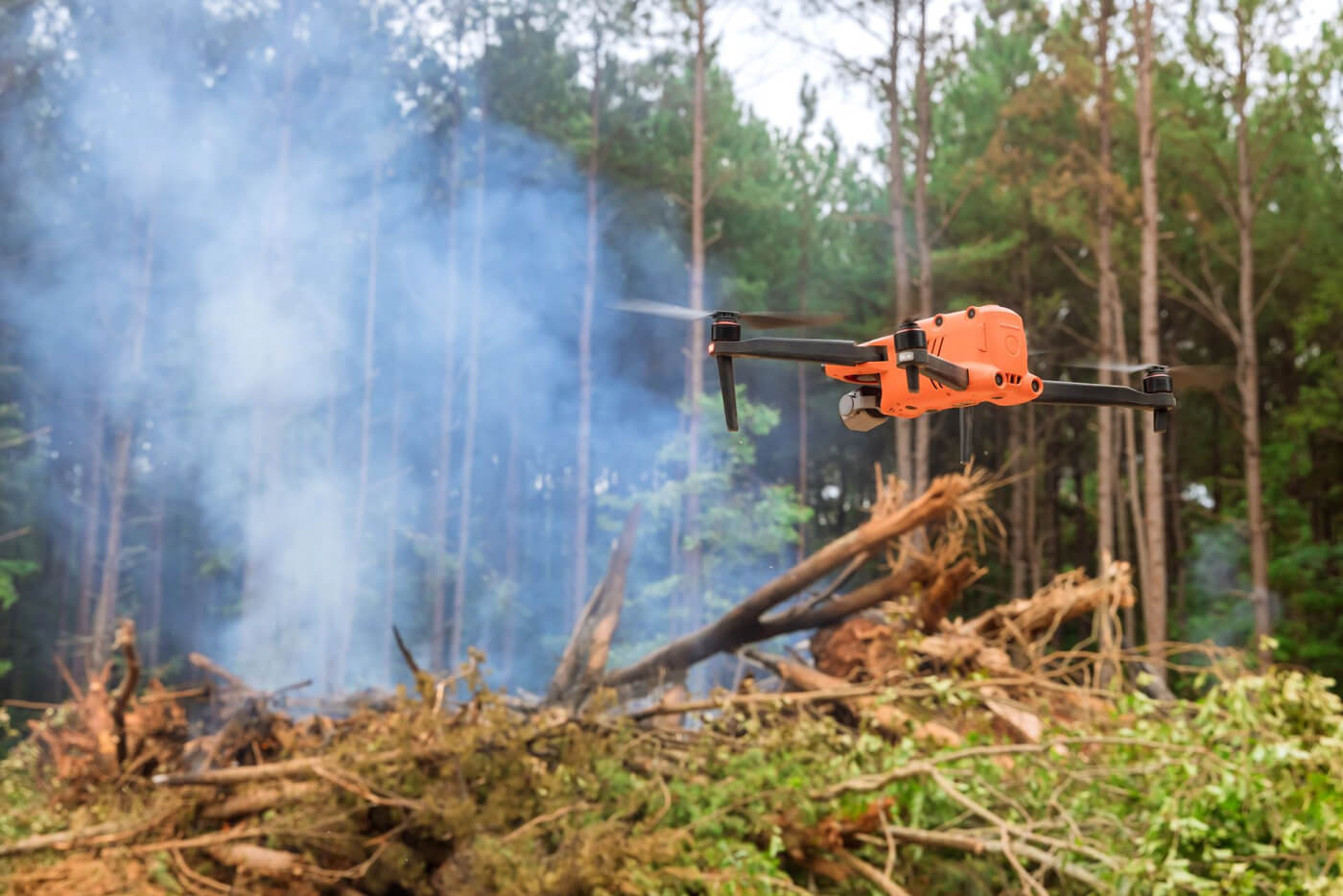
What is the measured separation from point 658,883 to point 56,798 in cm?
359

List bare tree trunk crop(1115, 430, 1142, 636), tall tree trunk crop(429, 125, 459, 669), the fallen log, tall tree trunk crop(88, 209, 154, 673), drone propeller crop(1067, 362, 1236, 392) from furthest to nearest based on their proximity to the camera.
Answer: tall tree trunk crop(429, 125, 459, 669) → bare tree trunk crop(1115, 430, 1142, 636) → tall tree trunk crop(88, 209, 154, 673) → the fallen log → drone propeller crop(1067, 362, 1236, 392)

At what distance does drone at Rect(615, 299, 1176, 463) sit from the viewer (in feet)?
2.93

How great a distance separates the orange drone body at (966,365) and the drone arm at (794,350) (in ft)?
0.13

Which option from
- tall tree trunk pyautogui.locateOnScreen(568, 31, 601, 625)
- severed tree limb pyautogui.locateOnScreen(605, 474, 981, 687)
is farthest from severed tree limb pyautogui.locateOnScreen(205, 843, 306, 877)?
tall tree trunk pyautogui.locateOnScreen(568, 31, 601, 625)

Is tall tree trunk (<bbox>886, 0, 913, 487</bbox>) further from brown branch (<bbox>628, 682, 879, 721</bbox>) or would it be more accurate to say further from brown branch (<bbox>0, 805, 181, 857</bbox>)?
brown branch (<bbox>0, 805, 181, 857</bbox>)

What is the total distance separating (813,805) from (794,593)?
5.65 feet

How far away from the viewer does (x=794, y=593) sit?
18.7 feet

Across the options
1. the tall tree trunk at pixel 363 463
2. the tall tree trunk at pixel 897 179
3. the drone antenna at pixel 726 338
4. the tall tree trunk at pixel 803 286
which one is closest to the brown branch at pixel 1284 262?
the tall tree trunk at pixel 897 179

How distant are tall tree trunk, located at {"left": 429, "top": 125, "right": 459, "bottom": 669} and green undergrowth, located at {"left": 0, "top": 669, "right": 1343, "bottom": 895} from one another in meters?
10.0

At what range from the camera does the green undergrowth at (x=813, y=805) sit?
357 centimetres

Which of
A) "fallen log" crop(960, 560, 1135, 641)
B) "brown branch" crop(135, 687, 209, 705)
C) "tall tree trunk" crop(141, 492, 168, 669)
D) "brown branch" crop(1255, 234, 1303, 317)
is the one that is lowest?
"tall tree trunk" crop(141, 492, 168, 669)

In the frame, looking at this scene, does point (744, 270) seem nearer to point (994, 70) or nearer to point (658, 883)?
point (994, 70)

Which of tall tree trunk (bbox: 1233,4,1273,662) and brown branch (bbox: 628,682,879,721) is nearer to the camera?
brown branch (bbox: 628,682,879,721)

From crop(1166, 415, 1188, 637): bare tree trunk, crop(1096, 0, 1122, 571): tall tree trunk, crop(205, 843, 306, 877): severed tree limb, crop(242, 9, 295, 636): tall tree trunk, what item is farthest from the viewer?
crop(1166, 415, 1188, 637): bare tree trunk
